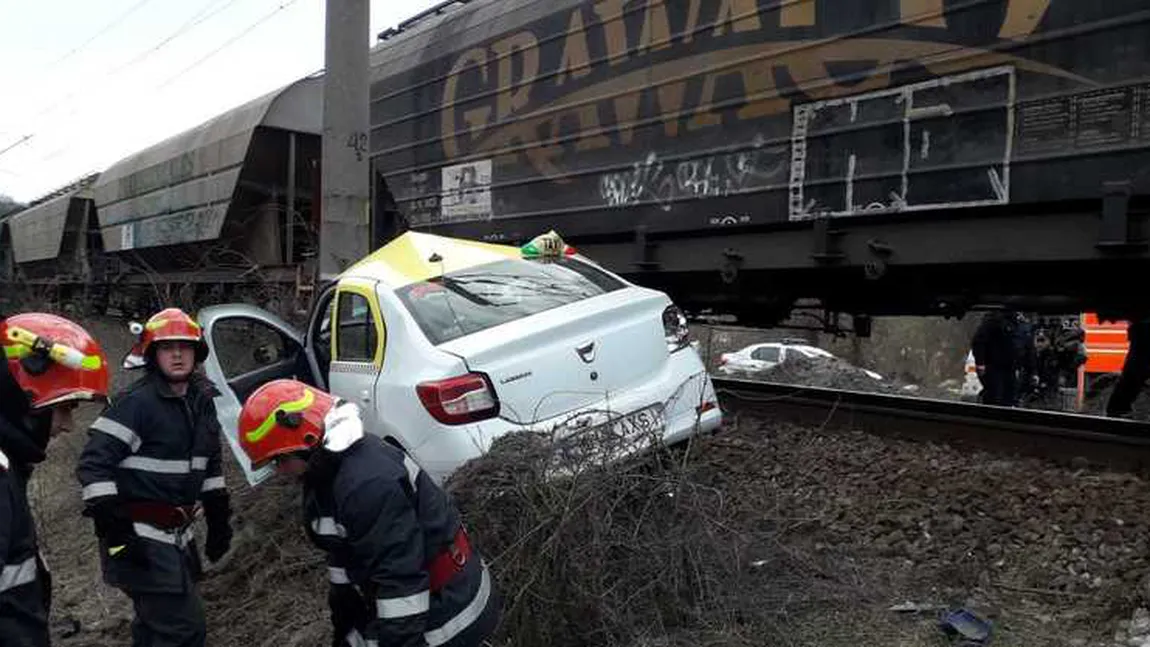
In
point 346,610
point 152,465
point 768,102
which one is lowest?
point 346,610

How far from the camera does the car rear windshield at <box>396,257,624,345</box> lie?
15.2 ft

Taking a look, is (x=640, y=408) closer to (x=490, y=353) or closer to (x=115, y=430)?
(x=490, y=353)

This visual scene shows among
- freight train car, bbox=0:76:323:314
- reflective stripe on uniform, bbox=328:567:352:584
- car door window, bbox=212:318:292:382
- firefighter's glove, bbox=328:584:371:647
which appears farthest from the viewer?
freight train car, bbox=0:76:323:314

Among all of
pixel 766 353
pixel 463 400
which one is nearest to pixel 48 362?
pixel 463 400

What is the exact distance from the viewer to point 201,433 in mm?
3609

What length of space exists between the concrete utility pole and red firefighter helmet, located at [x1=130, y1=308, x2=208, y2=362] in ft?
10.2

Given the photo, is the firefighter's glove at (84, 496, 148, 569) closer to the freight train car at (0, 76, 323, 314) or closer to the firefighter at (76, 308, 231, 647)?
the firefighter at (76, 308, 231, 647)

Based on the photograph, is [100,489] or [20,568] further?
[100,489]

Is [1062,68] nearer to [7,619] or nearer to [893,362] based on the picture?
[7,619]

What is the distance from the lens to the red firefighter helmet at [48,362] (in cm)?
293

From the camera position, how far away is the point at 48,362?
2.96 metres

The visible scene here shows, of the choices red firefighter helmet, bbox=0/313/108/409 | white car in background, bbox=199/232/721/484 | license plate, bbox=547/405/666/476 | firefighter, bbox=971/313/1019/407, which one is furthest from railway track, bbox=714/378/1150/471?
red firefighter helmet, bbox=0/313/108/409

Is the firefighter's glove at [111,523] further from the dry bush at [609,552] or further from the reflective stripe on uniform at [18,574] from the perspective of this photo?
the dry bush at [609,552]

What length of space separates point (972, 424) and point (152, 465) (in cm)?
459
